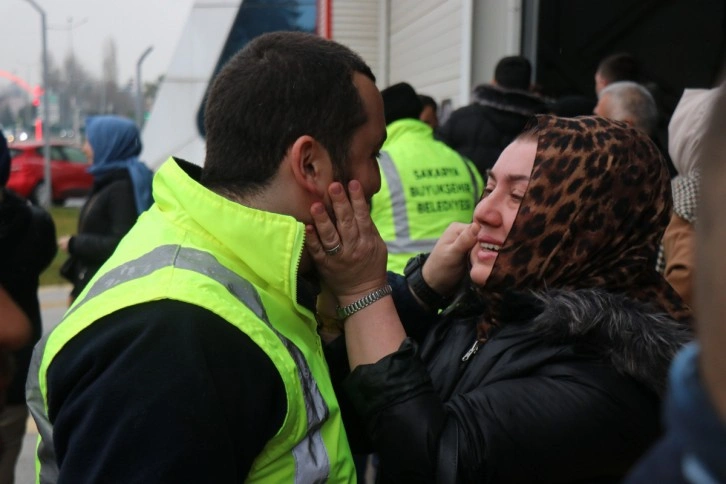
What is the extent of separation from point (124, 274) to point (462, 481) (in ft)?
2.45

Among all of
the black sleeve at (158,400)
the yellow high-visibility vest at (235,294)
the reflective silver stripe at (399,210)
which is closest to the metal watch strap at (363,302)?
the yellow high-visibility vest at (235,294)

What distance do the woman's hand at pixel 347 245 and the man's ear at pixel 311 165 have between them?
0.08ft

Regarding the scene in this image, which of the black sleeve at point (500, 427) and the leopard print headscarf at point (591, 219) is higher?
the leopard print headscarf at point (591, 219)

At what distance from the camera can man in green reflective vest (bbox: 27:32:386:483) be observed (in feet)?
4.01

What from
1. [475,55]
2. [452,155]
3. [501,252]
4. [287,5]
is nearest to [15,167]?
[287,5]

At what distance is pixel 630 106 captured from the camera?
458 cm

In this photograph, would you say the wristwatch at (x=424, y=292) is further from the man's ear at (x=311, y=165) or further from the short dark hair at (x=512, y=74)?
the short dark hair at (x=512, y=74)

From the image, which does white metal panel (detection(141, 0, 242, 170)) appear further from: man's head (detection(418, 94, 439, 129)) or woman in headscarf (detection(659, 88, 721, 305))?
woman in headscarf (detection(659, 88, 721, 305))

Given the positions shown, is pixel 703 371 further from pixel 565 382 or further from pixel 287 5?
pixel 287 5

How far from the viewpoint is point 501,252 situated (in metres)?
1.90

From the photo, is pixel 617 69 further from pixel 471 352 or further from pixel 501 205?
pixel 471 352

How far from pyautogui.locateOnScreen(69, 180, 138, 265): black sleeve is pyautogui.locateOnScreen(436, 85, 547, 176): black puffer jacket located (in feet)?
6.74

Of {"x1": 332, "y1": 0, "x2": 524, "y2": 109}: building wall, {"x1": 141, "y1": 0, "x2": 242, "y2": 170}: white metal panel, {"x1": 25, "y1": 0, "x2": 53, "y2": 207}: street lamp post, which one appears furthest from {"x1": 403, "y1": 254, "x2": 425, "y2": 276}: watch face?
{"x1": 25, "y1": 0, "x2": 53, "y2": 207}: street lamp post

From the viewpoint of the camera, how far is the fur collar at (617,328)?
5.49ft
